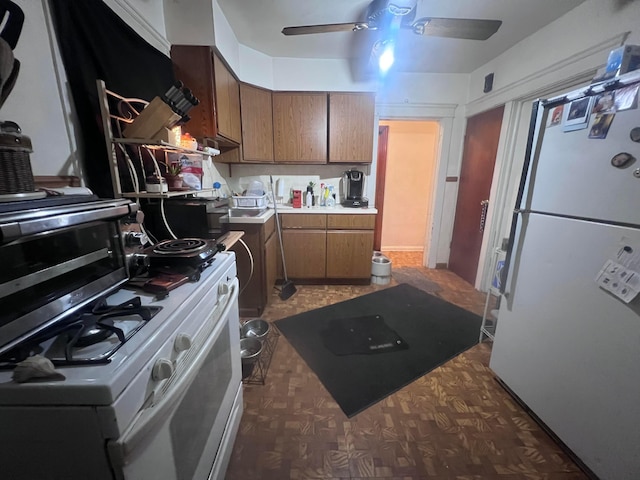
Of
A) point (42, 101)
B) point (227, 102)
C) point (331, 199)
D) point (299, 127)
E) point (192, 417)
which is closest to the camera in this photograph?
point (192, 417)

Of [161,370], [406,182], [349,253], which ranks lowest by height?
[349,253]

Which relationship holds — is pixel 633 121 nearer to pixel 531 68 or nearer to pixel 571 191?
pixel 571 191

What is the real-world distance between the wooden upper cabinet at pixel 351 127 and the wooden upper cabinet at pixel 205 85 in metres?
1.11

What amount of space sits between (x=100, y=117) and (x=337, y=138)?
6.80 ft

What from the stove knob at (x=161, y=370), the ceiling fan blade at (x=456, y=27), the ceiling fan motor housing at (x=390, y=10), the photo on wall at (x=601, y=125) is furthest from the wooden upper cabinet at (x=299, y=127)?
the stove knob at (x=161, y=370)

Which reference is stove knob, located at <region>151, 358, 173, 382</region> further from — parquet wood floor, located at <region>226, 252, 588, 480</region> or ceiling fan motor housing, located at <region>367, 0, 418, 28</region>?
ceiling fan motor housing, located at <region>367, 0, 418, 28</region>

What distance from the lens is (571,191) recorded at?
3.65 feet

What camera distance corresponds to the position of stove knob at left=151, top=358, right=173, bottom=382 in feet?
1.78

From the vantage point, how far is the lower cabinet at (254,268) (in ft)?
6.98

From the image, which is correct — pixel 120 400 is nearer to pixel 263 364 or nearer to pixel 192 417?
pixel 192 417

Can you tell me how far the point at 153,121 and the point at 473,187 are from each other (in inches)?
119

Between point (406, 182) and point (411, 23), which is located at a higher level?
point (411, 23)

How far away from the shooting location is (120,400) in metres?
0.45

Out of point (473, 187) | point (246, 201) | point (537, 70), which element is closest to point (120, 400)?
point (246, 201)
